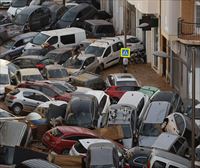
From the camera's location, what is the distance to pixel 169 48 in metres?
36.2

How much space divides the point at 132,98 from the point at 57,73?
736 cm

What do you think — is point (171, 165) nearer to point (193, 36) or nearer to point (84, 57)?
point (193, 36)

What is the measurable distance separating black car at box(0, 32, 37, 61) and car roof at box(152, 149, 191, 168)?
21503mm

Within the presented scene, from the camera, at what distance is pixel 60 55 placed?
132ft

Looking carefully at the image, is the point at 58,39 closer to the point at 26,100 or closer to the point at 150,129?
the point at 26,100

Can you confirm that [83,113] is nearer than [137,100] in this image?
Yes

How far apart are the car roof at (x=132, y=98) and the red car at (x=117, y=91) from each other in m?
1.41

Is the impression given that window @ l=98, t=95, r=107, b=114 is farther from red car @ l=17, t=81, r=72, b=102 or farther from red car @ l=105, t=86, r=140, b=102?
red car @ l=17, t=81, r=72, b=102

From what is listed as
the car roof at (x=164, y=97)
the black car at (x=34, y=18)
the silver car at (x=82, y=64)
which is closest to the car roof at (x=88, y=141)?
the car roof at (x=164, y=97)

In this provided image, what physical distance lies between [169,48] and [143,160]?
14.1m

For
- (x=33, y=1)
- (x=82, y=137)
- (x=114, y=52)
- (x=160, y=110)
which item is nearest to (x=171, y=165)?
(x=82, y=137)

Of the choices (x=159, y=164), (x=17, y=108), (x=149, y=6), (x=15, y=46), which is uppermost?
(x=149, y=6)

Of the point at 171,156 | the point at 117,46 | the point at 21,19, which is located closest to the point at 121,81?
the point at 117,46

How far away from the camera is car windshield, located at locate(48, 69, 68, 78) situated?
3559 cm
